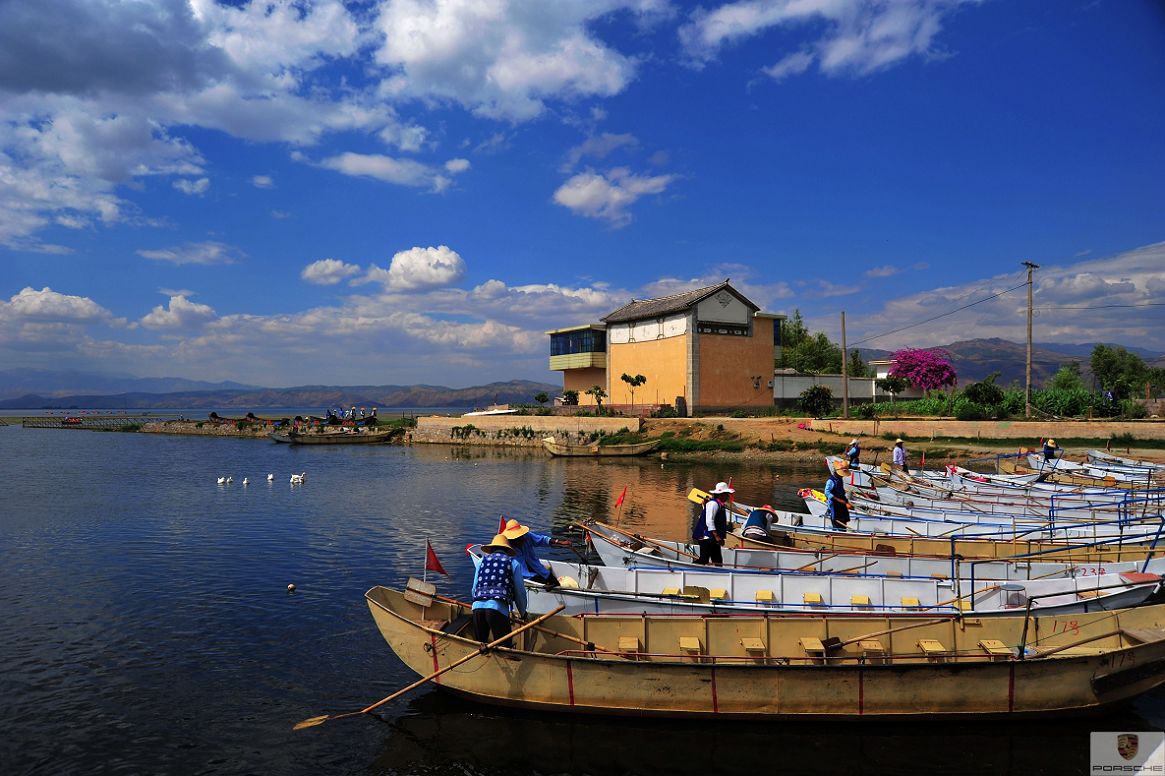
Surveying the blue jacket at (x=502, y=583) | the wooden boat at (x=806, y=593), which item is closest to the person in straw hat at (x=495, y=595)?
the blue jacket at (x=502, y=583)

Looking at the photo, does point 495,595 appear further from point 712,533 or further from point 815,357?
point 815,357

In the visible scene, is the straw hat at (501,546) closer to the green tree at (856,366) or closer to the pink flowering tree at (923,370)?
the pink flowering tree at (923,370)

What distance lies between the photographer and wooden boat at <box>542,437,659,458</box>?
4853 centimetres

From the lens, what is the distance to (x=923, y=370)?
6744cm

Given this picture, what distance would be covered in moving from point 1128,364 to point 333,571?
93.9 metres

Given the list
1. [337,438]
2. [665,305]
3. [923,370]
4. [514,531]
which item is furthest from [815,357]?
[514,531]

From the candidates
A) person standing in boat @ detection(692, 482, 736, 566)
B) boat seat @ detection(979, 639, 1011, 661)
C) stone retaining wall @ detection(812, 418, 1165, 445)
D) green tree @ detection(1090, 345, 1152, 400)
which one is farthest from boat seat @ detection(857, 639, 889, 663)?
green tree @ detection(1090, 345, 1152, 400)

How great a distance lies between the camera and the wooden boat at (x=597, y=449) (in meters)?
48.5

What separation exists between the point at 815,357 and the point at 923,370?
39.4 ft

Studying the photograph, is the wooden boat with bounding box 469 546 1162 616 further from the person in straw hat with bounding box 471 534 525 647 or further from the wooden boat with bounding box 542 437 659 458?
the wooden boat with bounding box 542 437 659 458

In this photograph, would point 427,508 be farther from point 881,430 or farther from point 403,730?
point 881,430

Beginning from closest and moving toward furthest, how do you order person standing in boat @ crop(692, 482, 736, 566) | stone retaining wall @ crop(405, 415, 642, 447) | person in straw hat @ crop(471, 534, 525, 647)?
person in straw hat @ crop(471, 534, 525, 647) → person standing in boat @ crop(692, 482, 736, 566) → stone retaining wall @ crop(405, 415, 642, 447)

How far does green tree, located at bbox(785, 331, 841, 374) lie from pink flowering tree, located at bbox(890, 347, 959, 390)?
26.9 feet

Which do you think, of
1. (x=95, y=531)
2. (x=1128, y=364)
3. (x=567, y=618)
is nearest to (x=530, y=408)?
(x=95, y=531)
